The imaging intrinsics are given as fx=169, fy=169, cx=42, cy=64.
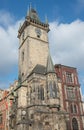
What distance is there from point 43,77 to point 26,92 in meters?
5.03

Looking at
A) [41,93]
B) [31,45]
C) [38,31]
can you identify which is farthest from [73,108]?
[38,31]

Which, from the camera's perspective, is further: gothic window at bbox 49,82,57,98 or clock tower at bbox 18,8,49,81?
clock tower at bbox 18,8,49,81

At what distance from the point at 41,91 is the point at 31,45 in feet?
43.7

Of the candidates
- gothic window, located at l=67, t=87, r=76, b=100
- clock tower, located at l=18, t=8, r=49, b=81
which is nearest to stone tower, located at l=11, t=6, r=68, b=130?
clock tower, located at l=18, t=8, r=49, b=81

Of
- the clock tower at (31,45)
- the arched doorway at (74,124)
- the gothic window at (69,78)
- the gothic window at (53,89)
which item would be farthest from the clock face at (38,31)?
the arched doorway at (74,124)

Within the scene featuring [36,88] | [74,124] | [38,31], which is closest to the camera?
[36,88]

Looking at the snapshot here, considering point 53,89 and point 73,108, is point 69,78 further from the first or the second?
point 53,89

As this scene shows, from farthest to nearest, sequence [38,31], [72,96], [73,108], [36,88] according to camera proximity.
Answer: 1. [38,31]
2. [72,96]
3. [73,108]
4. [36,88]

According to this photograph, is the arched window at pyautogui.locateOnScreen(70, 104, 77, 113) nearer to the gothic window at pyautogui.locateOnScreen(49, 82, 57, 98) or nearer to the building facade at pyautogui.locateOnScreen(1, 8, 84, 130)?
the building facade at pyautogui.locateOnScreen(1, 8, 84, 130)

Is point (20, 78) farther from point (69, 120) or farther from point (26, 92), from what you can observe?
point (69, 120)

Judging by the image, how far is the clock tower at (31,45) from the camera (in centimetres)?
4159

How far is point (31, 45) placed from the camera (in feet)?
143

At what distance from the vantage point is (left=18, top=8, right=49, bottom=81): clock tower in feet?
136

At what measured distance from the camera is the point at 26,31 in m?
46.7
